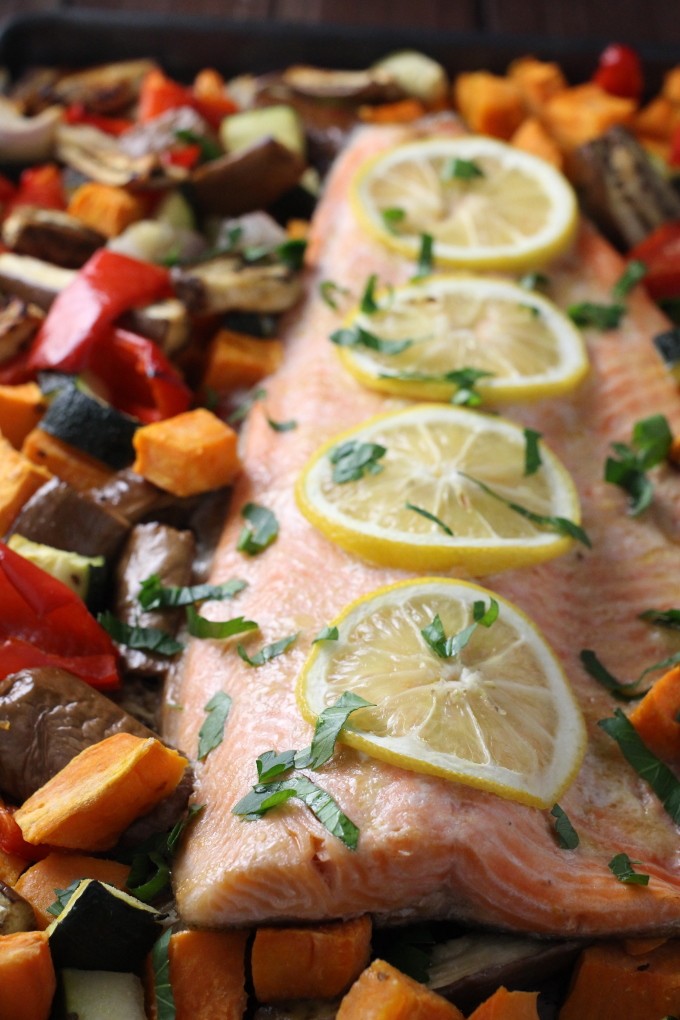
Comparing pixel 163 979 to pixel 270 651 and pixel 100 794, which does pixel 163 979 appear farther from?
pixel 270 651

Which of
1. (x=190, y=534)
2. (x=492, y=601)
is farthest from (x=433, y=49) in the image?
(x=492, y=601)

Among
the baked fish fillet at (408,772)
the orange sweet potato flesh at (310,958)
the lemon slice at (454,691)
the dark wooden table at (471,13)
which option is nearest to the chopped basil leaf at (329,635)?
the lemon slice at (454,691)

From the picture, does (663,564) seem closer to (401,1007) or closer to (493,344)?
(493,344)

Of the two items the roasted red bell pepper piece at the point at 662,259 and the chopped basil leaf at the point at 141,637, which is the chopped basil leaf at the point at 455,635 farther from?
the roasted red bell pepper piece at the point at 662,259

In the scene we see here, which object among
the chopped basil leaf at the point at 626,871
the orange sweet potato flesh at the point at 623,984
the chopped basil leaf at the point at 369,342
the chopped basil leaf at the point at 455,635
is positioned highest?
the chopped basil leaf at the point at 369,342

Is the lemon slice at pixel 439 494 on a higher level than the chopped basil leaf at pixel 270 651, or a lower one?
higher

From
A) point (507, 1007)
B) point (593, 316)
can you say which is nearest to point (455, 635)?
point (507, 1007)

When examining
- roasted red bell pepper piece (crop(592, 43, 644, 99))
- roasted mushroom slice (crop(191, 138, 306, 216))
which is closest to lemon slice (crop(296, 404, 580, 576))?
roasted mushroom slice (crop(191, 138, 306, 216))

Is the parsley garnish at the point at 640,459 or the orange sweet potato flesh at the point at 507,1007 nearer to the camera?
the orange sweet potato flesh at the point at 507,1007
